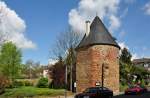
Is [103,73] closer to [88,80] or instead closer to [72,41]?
[88,80]

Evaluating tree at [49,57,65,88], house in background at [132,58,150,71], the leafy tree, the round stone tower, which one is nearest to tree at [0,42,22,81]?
tree at [49,57,65,88]

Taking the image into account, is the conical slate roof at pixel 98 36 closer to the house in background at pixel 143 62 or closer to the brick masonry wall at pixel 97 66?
the brick masonry wall at pixel 97 66

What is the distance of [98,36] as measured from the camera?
183 ft

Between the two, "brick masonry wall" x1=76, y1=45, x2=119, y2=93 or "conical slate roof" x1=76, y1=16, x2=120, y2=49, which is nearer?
"brick masonry wall" x1=76, y1=45, x2=119, y2=93

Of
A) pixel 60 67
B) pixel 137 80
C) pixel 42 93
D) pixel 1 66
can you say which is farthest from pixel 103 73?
pixel 1 66

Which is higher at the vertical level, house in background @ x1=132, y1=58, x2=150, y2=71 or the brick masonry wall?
house in background @ x1=132, y1=58, x2=150, y2=71

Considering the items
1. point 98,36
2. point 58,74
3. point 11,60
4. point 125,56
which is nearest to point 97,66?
point 98,36

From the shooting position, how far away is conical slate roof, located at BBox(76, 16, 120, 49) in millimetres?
55281

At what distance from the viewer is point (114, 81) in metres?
55.7

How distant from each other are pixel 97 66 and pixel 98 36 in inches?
199

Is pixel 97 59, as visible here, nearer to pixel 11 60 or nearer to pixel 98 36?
pixel 98 36

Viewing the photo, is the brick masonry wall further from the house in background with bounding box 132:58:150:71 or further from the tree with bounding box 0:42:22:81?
the house in background with bounding box 132:58:150:71

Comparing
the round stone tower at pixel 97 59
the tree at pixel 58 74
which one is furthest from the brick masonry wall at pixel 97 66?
the tree at pixel 58 74

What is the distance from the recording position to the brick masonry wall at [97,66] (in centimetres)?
5434
